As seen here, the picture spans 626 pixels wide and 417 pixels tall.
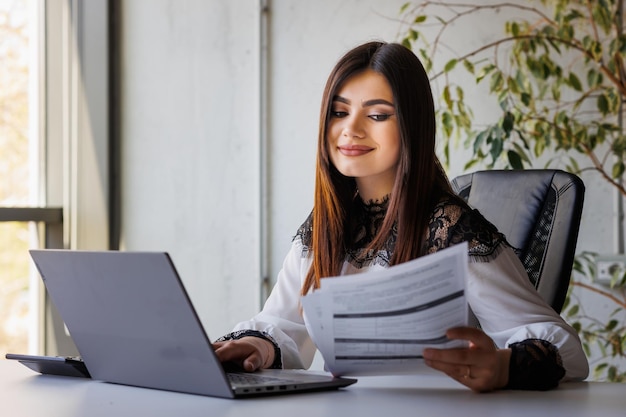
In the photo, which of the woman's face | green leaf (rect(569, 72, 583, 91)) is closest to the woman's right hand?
the woman's face

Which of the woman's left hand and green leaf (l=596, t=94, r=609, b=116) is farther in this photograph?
green leaf (l=596, t=94, r=609, b=116)

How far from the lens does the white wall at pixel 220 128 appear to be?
12.6ft

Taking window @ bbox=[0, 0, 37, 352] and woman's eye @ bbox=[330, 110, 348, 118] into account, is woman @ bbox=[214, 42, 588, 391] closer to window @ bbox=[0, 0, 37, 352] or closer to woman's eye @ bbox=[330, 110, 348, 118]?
woman's eye @ bbox=[330, 110, 348, 118]

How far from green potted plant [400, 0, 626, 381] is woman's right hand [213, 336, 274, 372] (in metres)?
1.60

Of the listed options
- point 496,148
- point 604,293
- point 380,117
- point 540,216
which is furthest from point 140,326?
point 604,293

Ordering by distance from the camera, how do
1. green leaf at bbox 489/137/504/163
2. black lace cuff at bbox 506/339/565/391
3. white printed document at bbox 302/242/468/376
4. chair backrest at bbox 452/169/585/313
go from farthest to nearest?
1. green leaf at bbox 489/137/504/163
2. chair backrest at bbox 452/169/585/313
3. black lace cuff at bbox 506/339/565/391
4. white printed document at bbox 302/242/468/376

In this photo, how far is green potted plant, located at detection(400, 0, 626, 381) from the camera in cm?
304

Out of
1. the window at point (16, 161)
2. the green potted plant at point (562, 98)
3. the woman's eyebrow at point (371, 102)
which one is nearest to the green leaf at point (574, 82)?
the green potted plant at point (562, 98)

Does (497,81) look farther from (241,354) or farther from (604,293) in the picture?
(241,354)

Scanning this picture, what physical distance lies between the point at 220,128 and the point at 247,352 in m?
2.57

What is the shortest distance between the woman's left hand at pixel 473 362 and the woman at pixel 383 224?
15cm

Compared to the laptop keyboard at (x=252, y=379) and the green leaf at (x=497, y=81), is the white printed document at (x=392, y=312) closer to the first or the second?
the laptop keyboard at (x=252, y=379)

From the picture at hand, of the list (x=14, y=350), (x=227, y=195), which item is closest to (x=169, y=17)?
(x=227, y=195)

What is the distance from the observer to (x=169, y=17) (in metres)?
4.04
